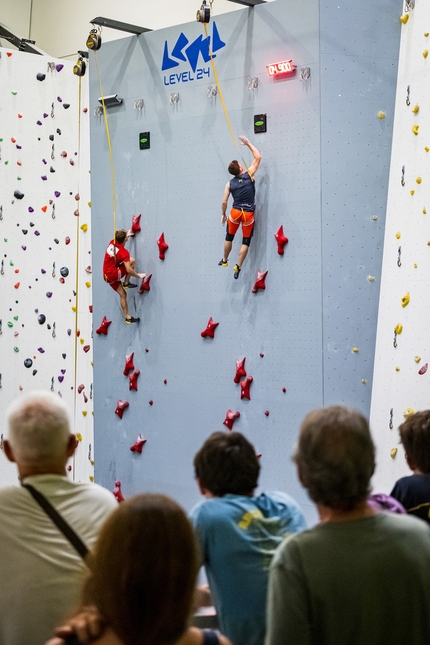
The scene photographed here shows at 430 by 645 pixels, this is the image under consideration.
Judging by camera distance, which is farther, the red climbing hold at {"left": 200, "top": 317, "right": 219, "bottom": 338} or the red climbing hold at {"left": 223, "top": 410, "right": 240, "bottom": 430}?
the red climbing hold at {"left": 200, "top": 317, "right": 219, "bottom": 338}

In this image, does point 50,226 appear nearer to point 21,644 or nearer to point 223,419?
point 223,419

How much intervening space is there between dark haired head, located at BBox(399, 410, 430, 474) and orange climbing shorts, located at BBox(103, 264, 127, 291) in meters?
4.34

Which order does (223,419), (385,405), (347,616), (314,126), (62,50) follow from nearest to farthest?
(347,616)
(385,405)
(314,126)
(223,419)
(62,50)

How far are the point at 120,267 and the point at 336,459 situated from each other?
5.23 m

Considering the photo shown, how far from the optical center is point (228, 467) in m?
2.25

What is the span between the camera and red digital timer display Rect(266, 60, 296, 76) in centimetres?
577

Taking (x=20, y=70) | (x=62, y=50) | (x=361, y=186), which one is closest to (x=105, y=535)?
(x=361, y=186)

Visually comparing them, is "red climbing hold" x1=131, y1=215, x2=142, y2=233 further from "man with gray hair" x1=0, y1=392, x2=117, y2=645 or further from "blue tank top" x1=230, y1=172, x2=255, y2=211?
"man with gray hair" x1=0, y1=392, x2=117, y2=645

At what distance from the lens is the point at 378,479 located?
537cm

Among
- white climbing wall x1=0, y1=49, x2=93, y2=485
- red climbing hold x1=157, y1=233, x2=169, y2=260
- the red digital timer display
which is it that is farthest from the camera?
white climbing wall x1=0, y1=49, x2=93, y2=485

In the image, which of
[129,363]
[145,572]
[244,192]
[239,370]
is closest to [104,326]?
[129,363]

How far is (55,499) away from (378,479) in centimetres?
378

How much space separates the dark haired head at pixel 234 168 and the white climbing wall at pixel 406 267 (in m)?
1.16

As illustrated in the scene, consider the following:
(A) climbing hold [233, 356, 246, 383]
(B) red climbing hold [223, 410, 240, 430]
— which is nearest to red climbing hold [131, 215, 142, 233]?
(A) climbing hold [233, 356, 246, 383]
